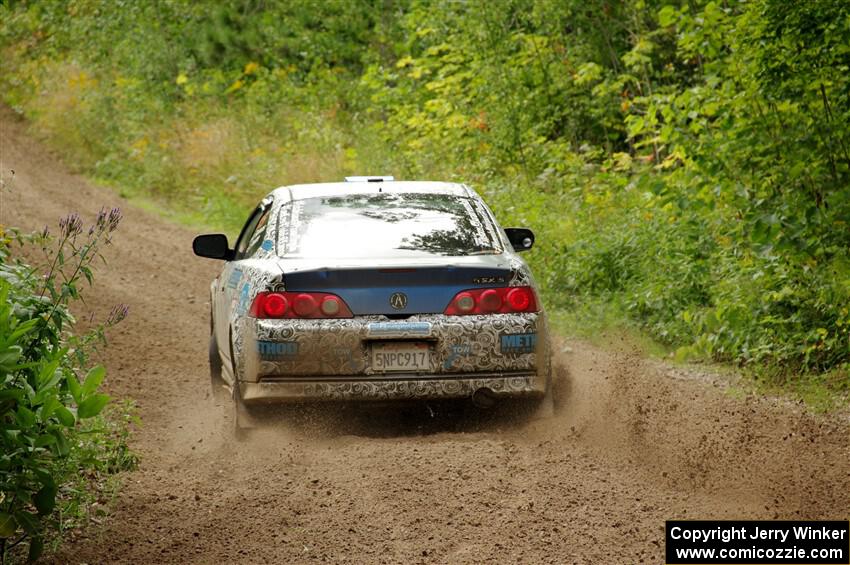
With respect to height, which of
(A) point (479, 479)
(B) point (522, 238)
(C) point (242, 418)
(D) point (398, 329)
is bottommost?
(A) point (479, 479)

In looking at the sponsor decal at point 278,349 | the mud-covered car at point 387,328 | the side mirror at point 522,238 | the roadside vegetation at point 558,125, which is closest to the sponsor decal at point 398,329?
the mud-covered car at point 387,328

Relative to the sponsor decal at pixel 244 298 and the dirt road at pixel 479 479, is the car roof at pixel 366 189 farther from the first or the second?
the dirt road at pixel 479 479

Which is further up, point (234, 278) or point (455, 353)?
point (234, 278)

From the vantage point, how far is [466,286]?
682 cm

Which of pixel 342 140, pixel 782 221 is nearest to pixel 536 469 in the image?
pixel 782 221

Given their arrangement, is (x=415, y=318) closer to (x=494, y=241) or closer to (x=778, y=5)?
(x=494, y=241)

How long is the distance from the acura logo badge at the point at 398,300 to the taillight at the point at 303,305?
25 cm

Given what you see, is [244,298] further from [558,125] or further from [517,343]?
[558,125]

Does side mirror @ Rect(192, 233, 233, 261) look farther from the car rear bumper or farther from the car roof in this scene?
the car rear bumper

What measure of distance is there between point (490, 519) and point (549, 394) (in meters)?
1.82

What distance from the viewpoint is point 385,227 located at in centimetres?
741

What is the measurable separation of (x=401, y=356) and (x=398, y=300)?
31 cm

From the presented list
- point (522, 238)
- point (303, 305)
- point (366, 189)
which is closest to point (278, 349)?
point (303, 305)

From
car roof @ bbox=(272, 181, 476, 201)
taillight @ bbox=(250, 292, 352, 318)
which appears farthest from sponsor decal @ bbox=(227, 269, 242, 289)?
taillight @ bbox=(250, 292, 352, 318)
